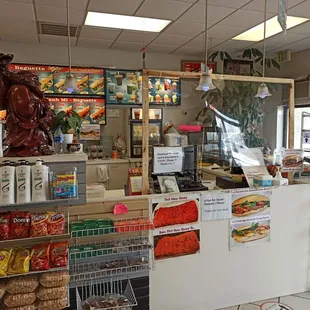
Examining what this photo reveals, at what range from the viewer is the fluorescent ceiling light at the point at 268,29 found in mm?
4355

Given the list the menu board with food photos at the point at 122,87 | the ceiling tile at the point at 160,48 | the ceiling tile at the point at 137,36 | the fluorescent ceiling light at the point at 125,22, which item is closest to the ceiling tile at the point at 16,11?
the fluorescent ceiling light at the point at 125,22

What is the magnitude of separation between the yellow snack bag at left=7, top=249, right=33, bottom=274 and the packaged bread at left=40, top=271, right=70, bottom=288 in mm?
138

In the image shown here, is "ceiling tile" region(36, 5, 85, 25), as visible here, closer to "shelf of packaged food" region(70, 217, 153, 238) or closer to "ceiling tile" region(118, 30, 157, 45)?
"ceiling tile" region(118, 30, 157, 45)

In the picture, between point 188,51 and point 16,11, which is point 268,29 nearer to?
point 188,51

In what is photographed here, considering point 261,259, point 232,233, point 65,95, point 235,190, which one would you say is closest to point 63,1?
point 65,95

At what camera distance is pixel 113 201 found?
2404 mm

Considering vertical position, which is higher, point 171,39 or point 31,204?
point 171,39

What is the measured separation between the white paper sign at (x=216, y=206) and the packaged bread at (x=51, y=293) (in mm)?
1195

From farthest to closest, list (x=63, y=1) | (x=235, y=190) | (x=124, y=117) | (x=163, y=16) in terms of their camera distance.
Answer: (x=124, y=117) → (x=163, y=16) → (x=63, y=1) → (x=235, y=190)

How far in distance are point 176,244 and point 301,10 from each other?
321 centimetres

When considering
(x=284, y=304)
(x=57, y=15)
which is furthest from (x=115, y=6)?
(x=284, y=304)

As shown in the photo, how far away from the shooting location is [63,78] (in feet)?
18.1

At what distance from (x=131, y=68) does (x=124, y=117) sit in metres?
0.94

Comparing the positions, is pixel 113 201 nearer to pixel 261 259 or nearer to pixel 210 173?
pixel 210 173
